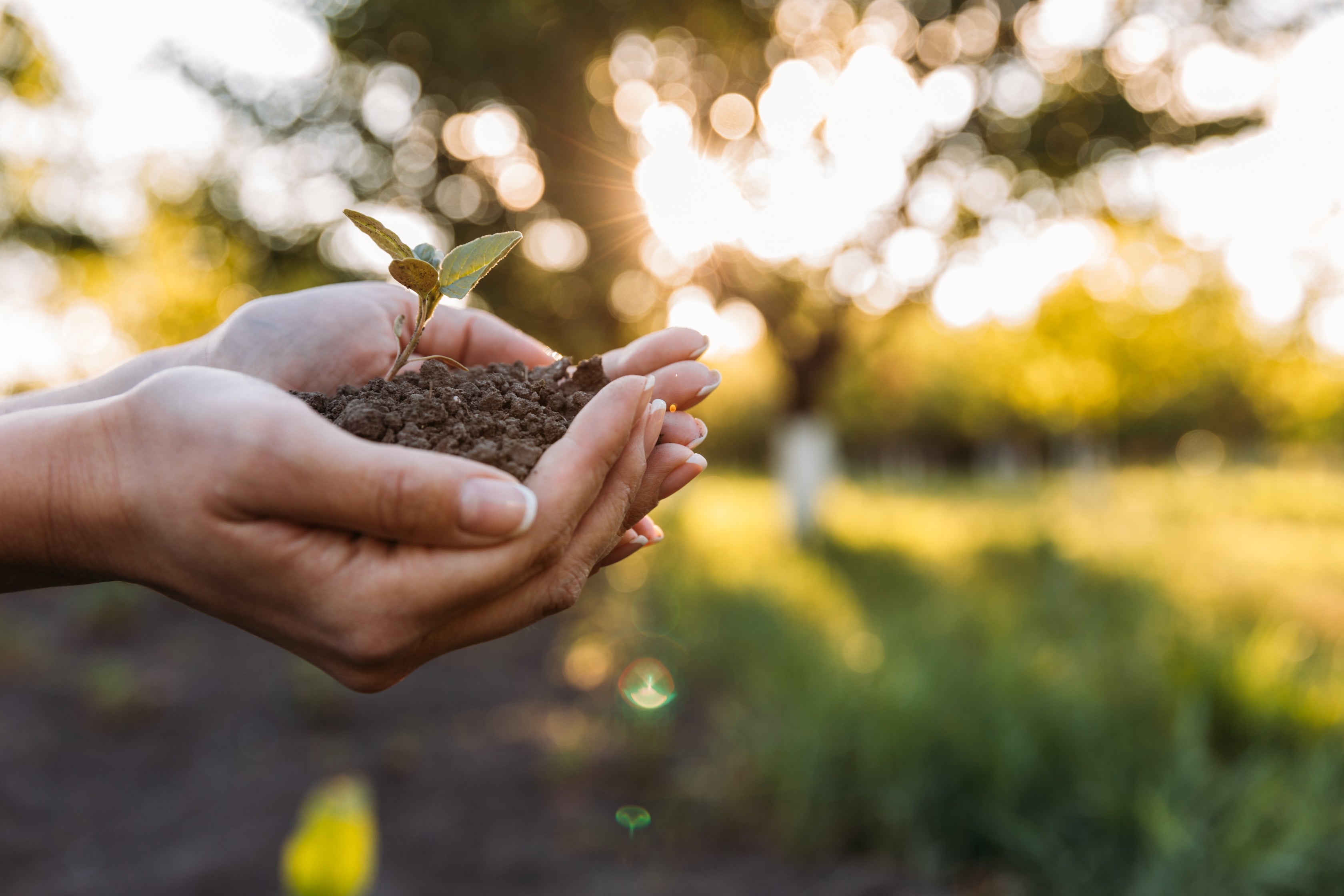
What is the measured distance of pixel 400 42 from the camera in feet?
24.2

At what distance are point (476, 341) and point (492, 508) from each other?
1039 mm

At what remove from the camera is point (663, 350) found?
1.72m

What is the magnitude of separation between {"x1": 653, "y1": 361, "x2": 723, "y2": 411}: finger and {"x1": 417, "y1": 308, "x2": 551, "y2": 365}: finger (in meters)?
0.43

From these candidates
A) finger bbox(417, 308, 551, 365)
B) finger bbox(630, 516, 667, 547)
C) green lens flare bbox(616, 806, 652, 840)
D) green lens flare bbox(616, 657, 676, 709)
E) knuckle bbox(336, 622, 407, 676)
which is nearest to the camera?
knuckle bbox(336, 622, 407, 676)

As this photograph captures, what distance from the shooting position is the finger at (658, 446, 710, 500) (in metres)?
1.42

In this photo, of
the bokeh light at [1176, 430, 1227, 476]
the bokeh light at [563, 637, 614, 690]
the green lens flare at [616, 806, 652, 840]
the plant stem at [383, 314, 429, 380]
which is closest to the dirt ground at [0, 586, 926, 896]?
the green lens flare at [616, 806, 652, 840]

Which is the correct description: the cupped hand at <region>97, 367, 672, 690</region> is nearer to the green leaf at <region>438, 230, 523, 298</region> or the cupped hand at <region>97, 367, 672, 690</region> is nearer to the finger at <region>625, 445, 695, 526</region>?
the finger at <region>625, 445, 695, 526</region>

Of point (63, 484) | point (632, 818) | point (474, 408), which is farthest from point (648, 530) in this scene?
point (632, 818)

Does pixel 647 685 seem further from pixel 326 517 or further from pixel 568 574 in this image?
pixel 326 517

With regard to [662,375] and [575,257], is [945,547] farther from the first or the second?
[662,375]

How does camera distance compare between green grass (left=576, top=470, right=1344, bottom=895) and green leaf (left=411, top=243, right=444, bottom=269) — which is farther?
green grass (left=576, top=470, right=1344, bottom=895)

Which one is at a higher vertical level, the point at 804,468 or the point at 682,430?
the point at 682,430

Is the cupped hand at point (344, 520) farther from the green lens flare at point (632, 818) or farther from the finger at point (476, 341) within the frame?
the green lens flare at point (632, 818)

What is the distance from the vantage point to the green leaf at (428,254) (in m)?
1.50
